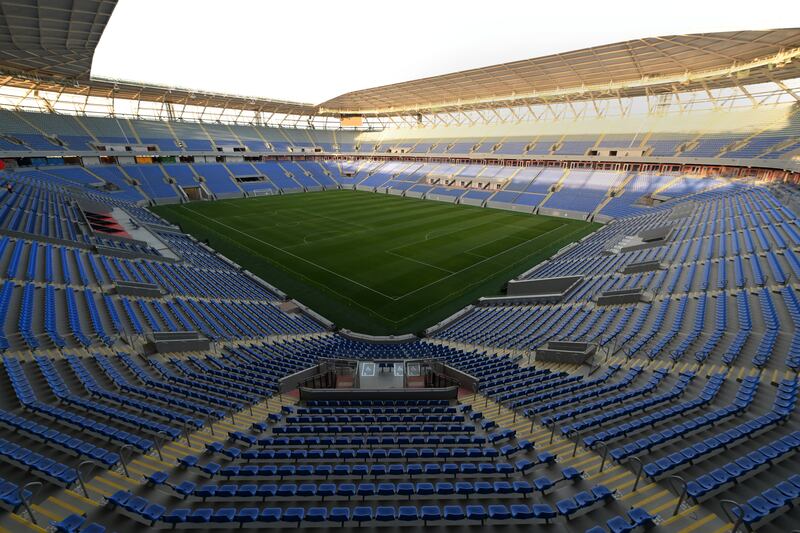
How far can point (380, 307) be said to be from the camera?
24.7 m

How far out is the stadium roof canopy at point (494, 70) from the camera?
24.0m

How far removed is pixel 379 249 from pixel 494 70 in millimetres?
32222

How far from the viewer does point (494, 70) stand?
4972cm

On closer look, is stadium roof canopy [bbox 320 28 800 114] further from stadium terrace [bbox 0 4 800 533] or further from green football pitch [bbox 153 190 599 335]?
green football pitch [bbox 153 190 599 335]

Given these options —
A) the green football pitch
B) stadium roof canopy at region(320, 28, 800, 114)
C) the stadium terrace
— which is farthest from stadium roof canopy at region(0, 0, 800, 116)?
the green football pitch

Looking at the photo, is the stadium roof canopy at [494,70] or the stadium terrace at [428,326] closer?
the stadium terrace at [428,326]

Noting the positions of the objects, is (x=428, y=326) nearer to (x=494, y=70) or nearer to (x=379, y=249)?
(x=379, y=249)

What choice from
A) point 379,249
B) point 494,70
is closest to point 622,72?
point 494,70

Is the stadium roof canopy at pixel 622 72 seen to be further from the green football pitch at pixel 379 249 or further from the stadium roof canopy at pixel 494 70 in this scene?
the green football pitch at pixel 379 249

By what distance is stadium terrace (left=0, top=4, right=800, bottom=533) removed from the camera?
23.1 ft

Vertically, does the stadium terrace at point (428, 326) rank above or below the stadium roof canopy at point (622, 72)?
below

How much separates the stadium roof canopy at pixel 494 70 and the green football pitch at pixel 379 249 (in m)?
18.4

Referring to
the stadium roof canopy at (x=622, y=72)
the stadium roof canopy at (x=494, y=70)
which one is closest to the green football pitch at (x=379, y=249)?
the stadium roof canopy at (x=494, y=70)

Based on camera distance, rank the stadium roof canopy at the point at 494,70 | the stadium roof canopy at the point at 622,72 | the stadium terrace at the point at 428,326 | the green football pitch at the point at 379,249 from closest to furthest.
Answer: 1. the stadium terrace at the point at 428,326
2. the stadium roof canopy at the point at 494,70
3. the green football pitch at the point at 379,249
4. the stadium roof canopy at the point at 622,72
